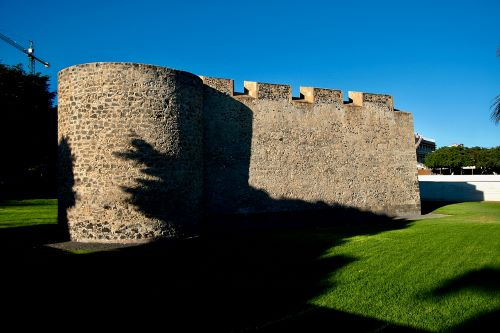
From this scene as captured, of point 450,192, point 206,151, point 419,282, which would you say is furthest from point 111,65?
point 450,192

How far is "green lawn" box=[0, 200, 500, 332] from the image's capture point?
473 centimetres

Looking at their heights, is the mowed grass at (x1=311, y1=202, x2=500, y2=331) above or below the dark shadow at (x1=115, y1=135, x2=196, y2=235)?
below

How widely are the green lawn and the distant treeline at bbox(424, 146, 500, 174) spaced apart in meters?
46.9

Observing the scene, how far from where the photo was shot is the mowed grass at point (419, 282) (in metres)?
4.76

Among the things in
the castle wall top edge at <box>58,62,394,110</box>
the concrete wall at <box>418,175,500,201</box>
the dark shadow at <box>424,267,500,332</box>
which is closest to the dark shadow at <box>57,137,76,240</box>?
the castle wall top edge at <box>58,62,394,110</box>

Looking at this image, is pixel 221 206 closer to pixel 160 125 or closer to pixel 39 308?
pixel 160 125

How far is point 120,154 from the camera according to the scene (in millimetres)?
10844

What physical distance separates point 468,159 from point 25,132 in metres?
Result: 56.0

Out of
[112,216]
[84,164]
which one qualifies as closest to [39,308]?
[112,216]

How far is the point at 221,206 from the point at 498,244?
887 centimetres

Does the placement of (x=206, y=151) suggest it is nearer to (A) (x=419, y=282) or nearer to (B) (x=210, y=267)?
(B) (x=210, y=267)

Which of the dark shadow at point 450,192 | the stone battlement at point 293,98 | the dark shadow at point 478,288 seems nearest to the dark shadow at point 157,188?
the stone battlement at point 293,98

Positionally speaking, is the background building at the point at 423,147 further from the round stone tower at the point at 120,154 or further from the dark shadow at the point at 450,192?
the round stone tower at the point at 120,154

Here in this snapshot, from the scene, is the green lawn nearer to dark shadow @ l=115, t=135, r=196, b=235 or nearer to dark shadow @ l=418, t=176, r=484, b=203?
dark shadow @ l=115, t=135, r=196, b=235
